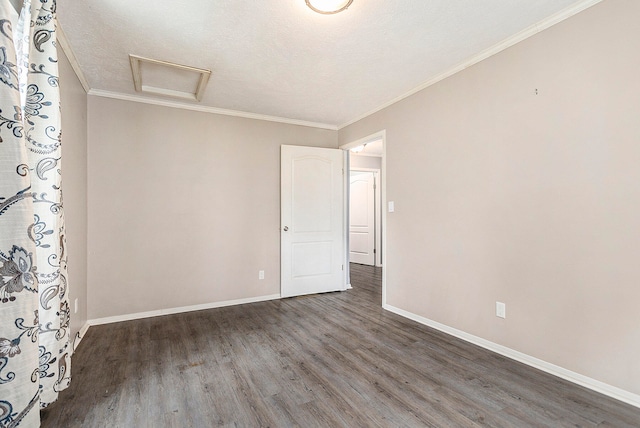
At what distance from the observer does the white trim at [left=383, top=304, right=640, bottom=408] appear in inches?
73.4

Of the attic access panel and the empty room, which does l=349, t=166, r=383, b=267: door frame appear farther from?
the attic access panel

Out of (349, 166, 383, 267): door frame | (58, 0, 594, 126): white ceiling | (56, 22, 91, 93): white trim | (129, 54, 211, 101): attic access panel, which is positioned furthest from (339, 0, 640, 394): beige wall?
(349, 166, 383, 267): door frame

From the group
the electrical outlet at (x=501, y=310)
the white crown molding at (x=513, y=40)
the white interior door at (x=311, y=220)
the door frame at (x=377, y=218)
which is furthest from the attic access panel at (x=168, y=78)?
the door frame at (x=377, y=218)

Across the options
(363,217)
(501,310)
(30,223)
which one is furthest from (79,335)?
(363,217)

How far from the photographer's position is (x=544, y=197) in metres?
2.25

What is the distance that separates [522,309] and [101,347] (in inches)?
140

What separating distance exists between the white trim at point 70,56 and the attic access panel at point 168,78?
16.8 inches

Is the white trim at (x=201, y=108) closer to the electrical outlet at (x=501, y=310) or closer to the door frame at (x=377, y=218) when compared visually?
the door frame at (x=377, y=218)

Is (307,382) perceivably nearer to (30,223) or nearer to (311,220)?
(30,223)

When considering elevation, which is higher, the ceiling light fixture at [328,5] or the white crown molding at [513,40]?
the white crown molding at [513,40]

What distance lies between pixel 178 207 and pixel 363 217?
14.5 ft

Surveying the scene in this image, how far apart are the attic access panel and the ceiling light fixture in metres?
1.39

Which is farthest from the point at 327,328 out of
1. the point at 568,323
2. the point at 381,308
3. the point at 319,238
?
the point at 568,323

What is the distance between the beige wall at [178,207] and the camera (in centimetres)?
334
